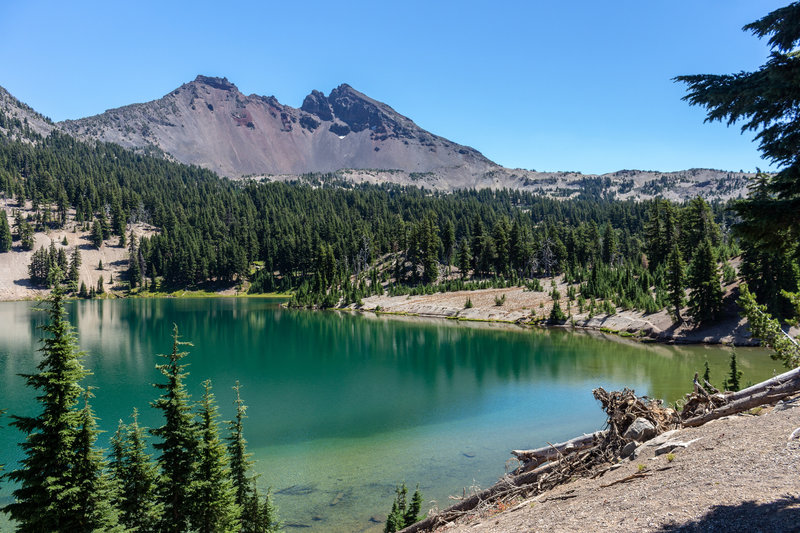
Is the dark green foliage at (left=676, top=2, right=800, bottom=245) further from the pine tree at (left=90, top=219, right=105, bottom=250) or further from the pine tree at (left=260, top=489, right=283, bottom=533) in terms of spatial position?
the pine tree at (left=90, top=219, right=105, bottom=250)

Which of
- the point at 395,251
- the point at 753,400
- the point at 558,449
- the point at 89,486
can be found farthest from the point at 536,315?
the point at 89,486

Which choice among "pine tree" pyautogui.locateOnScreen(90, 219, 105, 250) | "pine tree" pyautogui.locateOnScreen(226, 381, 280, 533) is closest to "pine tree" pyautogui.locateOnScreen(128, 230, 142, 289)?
"pine tree" pyautogui.locateOnScreen(90, 219, 105, 250)

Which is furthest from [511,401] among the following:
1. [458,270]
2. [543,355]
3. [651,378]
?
[458,270]

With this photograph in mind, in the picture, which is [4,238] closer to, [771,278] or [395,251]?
[395,251]

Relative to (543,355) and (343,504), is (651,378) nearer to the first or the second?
(543,355)

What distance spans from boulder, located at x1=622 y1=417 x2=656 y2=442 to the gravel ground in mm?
658

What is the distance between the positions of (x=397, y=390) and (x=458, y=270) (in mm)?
93315

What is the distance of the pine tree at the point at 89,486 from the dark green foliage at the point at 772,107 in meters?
18.2

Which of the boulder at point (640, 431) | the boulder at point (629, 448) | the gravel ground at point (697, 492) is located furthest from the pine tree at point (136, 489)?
the boulder at point (640, 431)

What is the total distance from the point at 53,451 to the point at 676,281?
70.2 m

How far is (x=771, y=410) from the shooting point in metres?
13.3

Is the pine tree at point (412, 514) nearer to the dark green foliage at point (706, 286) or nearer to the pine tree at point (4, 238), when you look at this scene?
the dark green foliage at point (706, 286)

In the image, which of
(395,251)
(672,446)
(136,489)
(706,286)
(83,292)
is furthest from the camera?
(395,251)

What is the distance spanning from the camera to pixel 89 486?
14.2m
